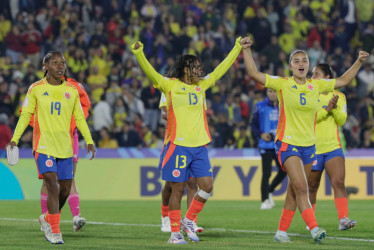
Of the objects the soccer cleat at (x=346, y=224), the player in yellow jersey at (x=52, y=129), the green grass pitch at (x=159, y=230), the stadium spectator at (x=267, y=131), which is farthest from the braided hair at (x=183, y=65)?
the stadium spectator at (x=267, y=131)

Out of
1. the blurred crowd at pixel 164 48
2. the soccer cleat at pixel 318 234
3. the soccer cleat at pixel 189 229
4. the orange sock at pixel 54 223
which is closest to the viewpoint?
the soccer cleat at pixel 318 234

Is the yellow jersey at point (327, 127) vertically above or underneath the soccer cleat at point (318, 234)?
above

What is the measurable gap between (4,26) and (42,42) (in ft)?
3.86

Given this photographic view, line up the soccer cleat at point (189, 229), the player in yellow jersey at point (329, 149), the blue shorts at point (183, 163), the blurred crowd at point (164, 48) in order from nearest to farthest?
the blue shorts at point (183, 163), the soccer cleat at point (189, 229), the player in yellow jersey at point (329, 149), the blurred crowd at point (164, 48)

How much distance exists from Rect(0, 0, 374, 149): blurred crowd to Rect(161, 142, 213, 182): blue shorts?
10.2 metres

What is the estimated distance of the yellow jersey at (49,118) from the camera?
10.1m

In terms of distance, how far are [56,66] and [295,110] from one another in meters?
2.81

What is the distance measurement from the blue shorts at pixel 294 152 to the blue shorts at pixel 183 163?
2.83 feet

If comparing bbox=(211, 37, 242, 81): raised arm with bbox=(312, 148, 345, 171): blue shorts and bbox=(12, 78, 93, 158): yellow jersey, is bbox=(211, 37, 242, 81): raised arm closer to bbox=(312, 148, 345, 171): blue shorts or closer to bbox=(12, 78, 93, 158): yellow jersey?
bbox=(12, 78, 93, 158): yellow jersey

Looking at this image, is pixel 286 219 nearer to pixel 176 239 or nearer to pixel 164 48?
pixel 176 239

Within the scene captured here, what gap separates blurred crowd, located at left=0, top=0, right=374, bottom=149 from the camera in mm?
22109

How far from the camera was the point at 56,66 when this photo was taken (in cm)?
1014

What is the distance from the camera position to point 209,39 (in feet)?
83.9

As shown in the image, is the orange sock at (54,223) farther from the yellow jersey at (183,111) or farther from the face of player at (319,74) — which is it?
the face of player at (319,74)
